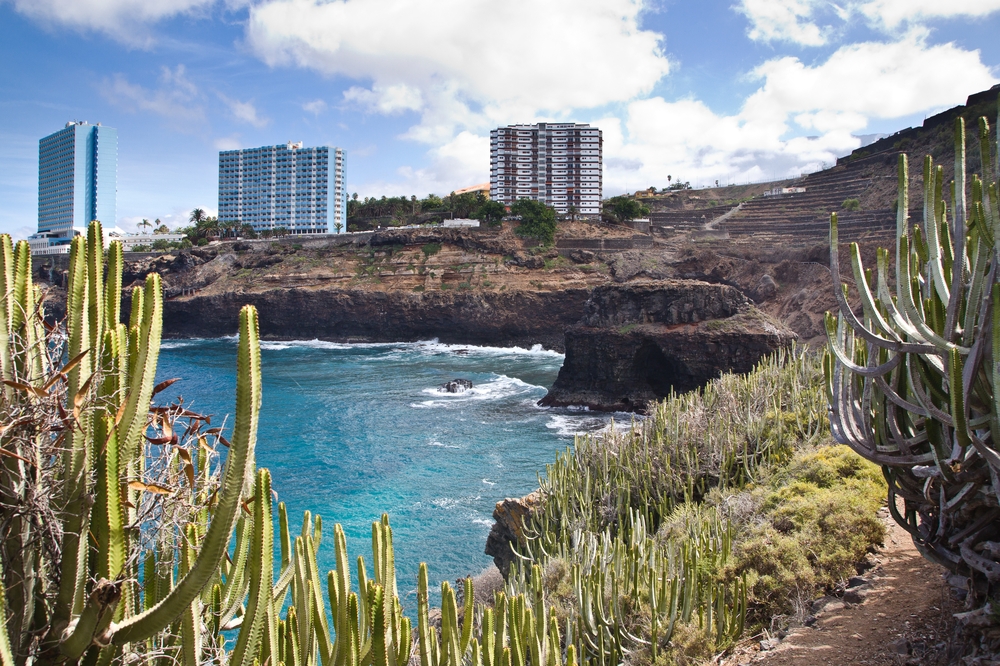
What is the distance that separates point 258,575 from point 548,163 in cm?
8644

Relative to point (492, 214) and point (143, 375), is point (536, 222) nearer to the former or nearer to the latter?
point (492, 214)

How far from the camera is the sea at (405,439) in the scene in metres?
15.3

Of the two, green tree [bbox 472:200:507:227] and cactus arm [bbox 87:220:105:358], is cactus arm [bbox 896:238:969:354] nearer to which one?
cactus arm [bbox 87:220:105:358]

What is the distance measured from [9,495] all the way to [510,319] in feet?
150

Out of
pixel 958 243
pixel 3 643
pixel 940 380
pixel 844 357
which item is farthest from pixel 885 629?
pixel 3 643

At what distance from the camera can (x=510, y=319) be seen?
47.6 metres

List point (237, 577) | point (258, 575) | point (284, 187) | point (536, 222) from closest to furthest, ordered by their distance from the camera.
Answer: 1. point (258, 575)
2. point (237, 577)
3. point (536, 222)
4. point (284, 187)

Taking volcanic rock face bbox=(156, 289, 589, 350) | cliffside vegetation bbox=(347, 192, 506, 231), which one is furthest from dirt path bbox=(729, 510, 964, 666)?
cliffside vegetation bbox=(347, 192, 506, 231)

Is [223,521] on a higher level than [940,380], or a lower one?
lower

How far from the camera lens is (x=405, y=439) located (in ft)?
76.6

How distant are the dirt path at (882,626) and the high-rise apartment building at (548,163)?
80.2m

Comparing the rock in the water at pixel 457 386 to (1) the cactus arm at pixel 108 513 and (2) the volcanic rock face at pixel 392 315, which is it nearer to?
(2) the volcanic rock face at pixel 392 315

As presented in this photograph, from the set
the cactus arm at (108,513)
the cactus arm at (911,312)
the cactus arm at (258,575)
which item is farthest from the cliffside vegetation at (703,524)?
the cactus arm at (108,513)

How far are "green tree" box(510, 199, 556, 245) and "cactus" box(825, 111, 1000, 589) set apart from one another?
157 ft
